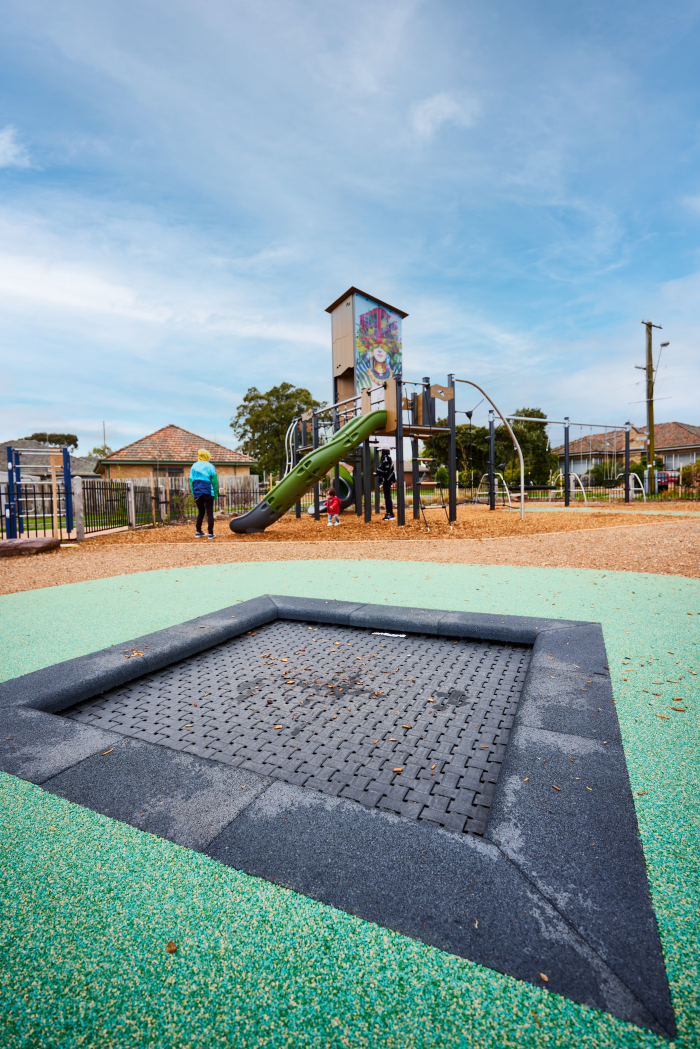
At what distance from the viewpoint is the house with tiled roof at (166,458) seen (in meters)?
29.1

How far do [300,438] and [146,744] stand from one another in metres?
11.8

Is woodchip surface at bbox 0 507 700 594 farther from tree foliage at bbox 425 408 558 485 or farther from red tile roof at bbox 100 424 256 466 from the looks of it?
tree foliage at bbox 425 408 558 485

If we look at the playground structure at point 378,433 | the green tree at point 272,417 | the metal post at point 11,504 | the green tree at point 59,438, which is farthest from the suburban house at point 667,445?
the green tree at point 59,438

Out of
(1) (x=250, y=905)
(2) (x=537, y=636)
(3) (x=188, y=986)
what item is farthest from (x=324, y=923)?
(2) (x=537, y=636)

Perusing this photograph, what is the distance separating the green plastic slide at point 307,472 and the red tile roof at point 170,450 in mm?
20977

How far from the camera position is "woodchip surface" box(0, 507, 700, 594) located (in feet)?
19.7

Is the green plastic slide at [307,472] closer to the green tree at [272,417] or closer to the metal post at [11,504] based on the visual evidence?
the metal post at [11,504]

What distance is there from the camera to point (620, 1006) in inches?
35.8

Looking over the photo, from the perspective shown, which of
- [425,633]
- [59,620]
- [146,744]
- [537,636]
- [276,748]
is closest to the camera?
[146,744]

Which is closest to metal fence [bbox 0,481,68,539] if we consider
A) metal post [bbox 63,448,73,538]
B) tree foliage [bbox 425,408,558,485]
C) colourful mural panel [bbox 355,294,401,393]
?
metal post [bbox 63,448,73,538]

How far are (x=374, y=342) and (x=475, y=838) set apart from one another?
1647 cm

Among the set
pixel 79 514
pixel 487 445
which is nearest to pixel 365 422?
pixel 79 514

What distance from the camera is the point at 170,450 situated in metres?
30.2

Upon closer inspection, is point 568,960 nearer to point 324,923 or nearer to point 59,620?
point 324,923
